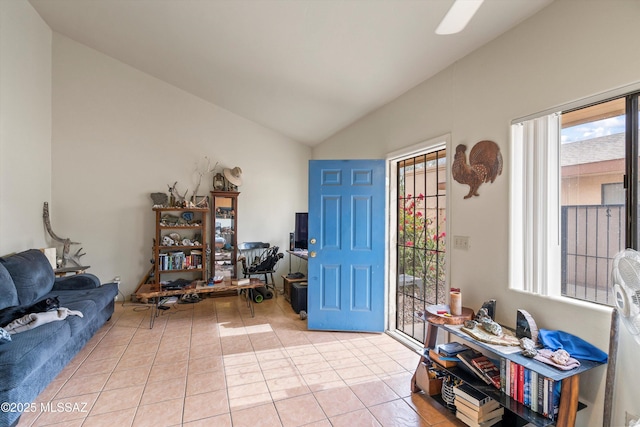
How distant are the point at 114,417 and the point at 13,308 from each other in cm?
129

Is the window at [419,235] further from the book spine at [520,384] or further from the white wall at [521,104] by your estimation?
the book spine at [520,384]

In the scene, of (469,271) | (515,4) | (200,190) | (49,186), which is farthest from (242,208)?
(515,4)

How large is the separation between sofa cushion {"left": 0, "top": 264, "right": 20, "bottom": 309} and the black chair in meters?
2.60

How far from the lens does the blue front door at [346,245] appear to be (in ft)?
10.9

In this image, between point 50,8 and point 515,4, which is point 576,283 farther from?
point 50,8

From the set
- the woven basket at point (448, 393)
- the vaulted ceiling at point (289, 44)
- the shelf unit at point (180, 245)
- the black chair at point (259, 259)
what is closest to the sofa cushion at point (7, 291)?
the shelf unit at point (180, 245)

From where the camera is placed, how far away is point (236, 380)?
2.35 metres

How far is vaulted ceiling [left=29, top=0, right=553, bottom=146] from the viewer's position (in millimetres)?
2066

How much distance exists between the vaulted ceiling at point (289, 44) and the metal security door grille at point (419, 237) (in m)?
0.87

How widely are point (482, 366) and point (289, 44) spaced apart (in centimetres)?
295

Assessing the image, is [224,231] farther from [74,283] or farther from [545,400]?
[545,400]

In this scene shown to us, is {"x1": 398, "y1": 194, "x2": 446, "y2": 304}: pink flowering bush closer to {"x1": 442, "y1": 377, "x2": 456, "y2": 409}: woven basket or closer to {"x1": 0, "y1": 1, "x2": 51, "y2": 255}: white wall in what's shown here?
{"x1": 442, "y1": 377, "x2": 456, "y2": 409}: woven basket

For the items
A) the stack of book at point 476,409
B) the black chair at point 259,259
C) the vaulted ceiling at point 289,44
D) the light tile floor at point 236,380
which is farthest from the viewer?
the black chair at point 259,259

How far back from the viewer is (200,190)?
4.91 m
